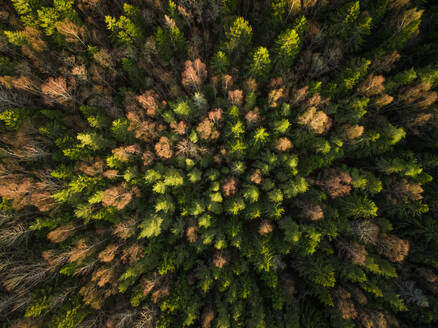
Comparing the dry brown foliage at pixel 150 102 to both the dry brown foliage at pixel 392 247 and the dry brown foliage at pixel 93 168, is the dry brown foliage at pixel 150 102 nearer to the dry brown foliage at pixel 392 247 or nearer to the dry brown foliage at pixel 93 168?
the dry brown foliage at pixel 93 168

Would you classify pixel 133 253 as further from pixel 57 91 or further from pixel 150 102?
pixel 57 91

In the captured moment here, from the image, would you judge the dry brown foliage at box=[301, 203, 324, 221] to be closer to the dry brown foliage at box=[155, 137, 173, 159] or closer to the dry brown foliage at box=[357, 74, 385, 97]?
the dry brown foliage at box=[357, 74, 385, 97]

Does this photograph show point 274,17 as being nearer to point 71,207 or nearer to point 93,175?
point 93,175

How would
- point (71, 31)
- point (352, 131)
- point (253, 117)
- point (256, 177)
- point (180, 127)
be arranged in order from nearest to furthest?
1. point (352, 131)
2. point (256, 177)
3. point (253, 117)
4. point (71, 31)
5. point (180, 127)

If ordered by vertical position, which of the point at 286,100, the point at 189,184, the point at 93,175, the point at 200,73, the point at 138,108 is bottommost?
the point at 189,184

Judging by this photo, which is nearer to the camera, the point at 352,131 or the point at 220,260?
the point at 352,131

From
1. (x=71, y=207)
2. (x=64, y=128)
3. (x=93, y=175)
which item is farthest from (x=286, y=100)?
(x=71, y=207)

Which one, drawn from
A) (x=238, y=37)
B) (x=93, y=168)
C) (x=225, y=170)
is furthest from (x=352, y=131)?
(x=93, y=168)

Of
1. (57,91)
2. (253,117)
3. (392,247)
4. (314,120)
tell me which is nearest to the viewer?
(314,120)

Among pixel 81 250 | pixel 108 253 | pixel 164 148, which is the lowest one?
pixel 108 253
